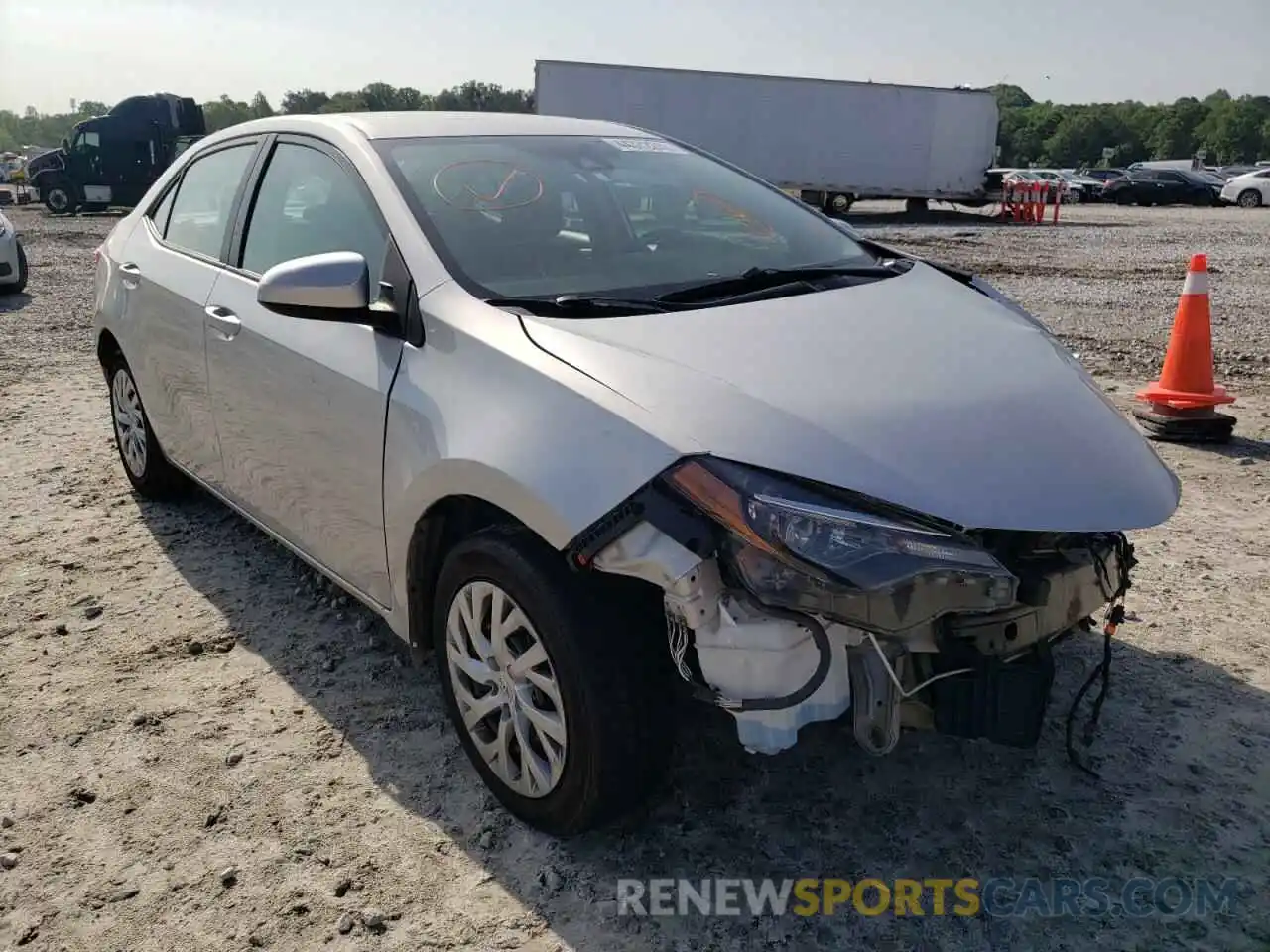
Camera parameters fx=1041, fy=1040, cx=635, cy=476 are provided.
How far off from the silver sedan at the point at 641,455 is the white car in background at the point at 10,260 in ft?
31.4

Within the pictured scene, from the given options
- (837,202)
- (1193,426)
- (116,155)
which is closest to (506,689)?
(1193,426)

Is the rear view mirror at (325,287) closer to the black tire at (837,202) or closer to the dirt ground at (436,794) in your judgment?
the dirt ground at (436,794)

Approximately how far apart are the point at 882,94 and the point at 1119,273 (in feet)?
45.7

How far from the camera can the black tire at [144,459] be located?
456 cm

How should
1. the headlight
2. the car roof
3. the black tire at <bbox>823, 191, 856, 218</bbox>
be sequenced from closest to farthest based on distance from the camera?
the headlight → the car roof → the black tire at <bbox>823, 191, 856, 218</bbox>

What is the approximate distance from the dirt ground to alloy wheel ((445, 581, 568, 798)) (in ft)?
0.61

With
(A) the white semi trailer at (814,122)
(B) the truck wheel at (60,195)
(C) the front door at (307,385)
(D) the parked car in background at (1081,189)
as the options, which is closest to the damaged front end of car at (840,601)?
(C) the front door at (307,385)

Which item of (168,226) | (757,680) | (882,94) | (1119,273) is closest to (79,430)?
(168,226)

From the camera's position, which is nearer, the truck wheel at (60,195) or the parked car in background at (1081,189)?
the truck wheel at (60,195)

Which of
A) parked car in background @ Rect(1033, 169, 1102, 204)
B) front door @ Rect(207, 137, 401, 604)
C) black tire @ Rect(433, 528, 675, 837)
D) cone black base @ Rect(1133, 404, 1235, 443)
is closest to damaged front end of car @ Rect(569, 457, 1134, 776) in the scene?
black tire @ Rect(433, 528, 675, 837)

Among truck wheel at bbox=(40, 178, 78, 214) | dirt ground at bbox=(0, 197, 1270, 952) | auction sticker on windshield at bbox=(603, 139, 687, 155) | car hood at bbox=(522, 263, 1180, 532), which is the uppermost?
truck wheel at bbox=(40, 178, 78, 214)

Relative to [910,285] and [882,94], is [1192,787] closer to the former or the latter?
[910,285]

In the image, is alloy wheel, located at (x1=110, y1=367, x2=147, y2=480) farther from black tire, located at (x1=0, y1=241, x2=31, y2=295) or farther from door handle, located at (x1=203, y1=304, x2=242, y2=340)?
black tire, located at (x1=0, y1=241, x2=31, y2=295)

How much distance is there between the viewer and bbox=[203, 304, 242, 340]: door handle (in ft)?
11.2
